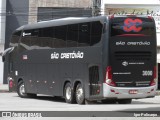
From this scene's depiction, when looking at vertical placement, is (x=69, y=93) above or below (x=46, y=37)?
below

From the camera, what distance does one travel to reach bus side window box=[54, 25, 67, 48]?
85.4ft

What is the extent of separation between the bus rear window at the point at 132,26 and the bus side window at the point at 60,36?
3.58 m

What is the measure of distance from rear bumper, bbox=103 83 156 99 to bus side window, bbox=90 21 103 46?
6.80 ft

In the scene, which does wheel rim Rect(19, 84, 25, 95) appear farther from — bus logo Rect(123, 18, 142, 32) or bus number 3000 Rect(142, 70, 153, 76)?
bus logo Rect(123, 18, 142, 32)

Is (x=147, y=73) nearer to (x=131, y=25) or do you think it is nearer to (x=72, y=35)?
(x=131, y=25)

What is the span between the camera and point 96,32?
77.5 feet

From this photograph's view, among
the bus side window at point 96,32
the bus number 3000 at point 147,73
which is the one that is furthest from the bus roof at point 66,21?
the bus number 3000 at point 147,73

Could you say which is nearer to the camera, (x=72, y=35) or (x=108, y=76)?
(x=108, y=76)

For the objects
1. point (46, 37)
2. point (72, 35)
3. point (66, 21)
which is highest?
point (66, 21)

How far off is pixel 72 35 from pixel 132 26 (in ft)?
10.9

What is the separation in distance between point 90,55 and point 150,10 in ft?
78.7

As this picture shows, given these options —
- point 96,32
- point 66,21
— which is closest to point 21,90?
point 66,21

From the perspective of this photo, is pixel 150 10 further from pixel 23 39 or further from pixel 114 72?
pixel 114 72

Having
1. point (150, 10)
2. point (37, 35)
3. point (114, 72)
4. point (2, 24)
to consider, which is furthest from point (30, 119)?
point (2, 24)
